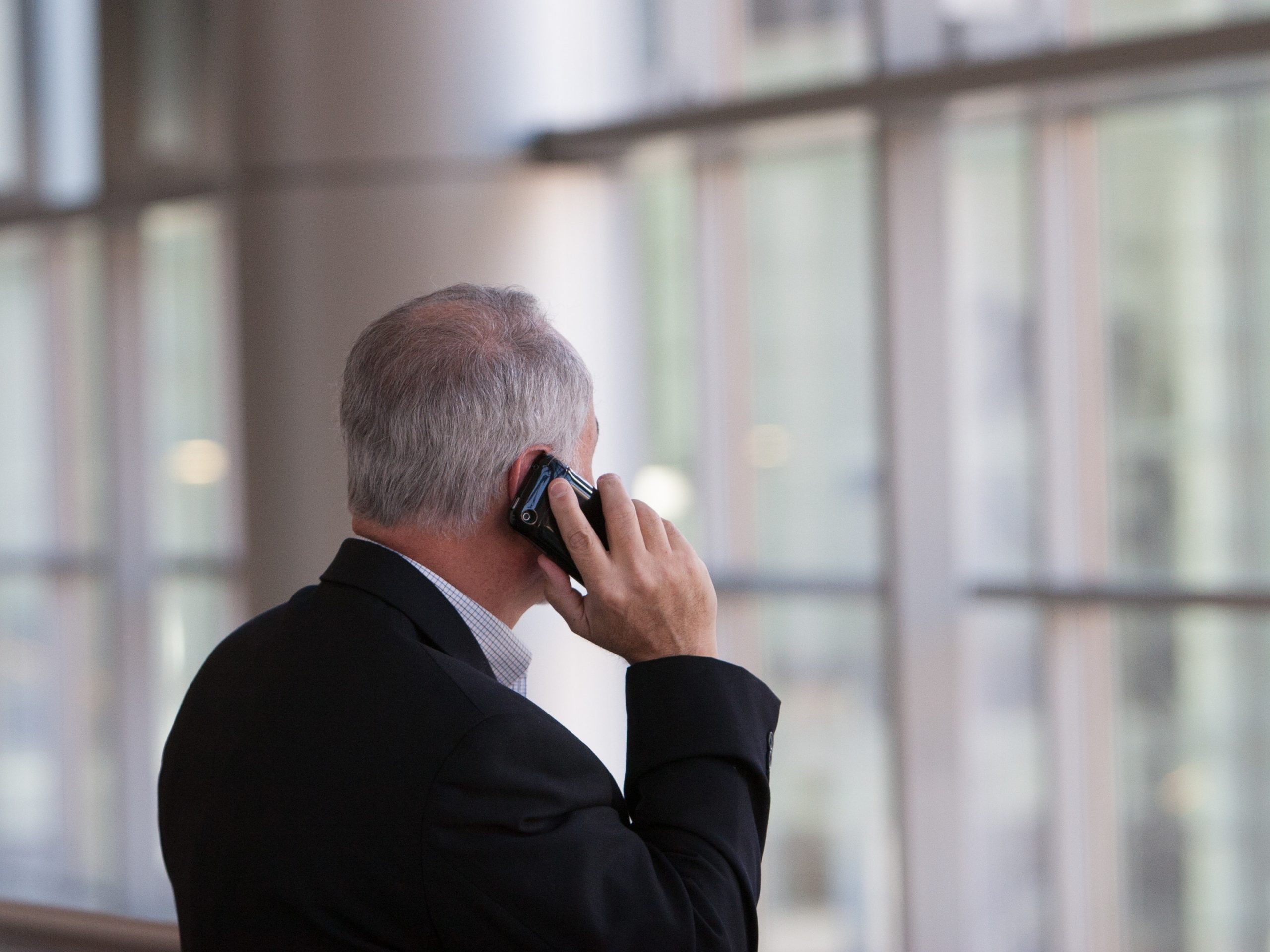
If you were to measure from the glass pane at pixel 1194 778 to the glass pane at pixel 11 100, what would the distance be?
6.20 meters

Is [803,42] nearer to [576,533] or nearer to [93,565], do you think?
[576,533]

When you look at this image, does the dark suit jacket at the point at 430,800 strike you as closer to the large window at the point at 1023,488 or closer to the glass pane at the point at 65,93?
the large window at the point at 1023,488

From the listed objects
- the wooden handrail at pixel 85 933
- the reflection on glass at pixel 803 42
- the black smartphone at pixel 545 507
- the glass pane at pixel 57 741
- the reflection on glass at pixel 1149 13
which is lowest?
the glass pane at pixel 57 741

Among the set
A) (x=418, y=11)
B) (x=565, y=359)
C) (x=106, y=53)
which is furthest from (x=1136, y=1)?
(x=106, y=53)

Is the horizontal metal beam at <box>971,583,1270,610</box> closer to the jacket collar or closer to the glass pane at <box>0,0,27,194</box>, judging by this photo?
the jacket collar

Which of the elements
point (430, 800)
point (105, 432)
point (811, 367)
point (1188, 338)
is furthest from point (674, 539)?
point (105, 432)

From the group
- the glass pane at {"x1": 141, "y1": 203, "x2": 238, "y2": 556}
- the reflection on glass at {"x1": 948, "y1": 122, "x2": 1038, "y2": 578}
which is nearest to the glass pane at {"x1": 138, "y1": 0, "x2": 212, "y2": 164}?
the glass pane at {"x1": 141, "y1": 203, "x2": 238, "y2": 556}

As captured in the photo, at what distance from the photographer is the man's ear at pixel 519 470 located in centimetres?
143

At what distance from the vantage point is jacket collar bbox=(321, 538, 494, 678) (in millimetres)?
1324

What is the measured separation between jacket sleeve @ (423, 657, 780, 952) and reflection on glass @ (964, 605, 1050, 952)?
3728 millimetres

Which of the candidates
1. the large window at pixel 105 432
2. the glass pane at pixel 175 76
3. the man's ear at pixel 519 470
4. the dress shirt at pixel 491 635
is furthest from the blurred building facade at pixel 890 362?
the man's ear at pixel 519 470

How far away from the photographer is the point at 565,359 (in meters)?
1.47

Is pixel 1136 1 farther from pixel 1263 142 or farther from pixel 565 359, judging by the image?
pixel 565 359

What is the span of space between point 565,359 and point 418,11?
338 centimetres
